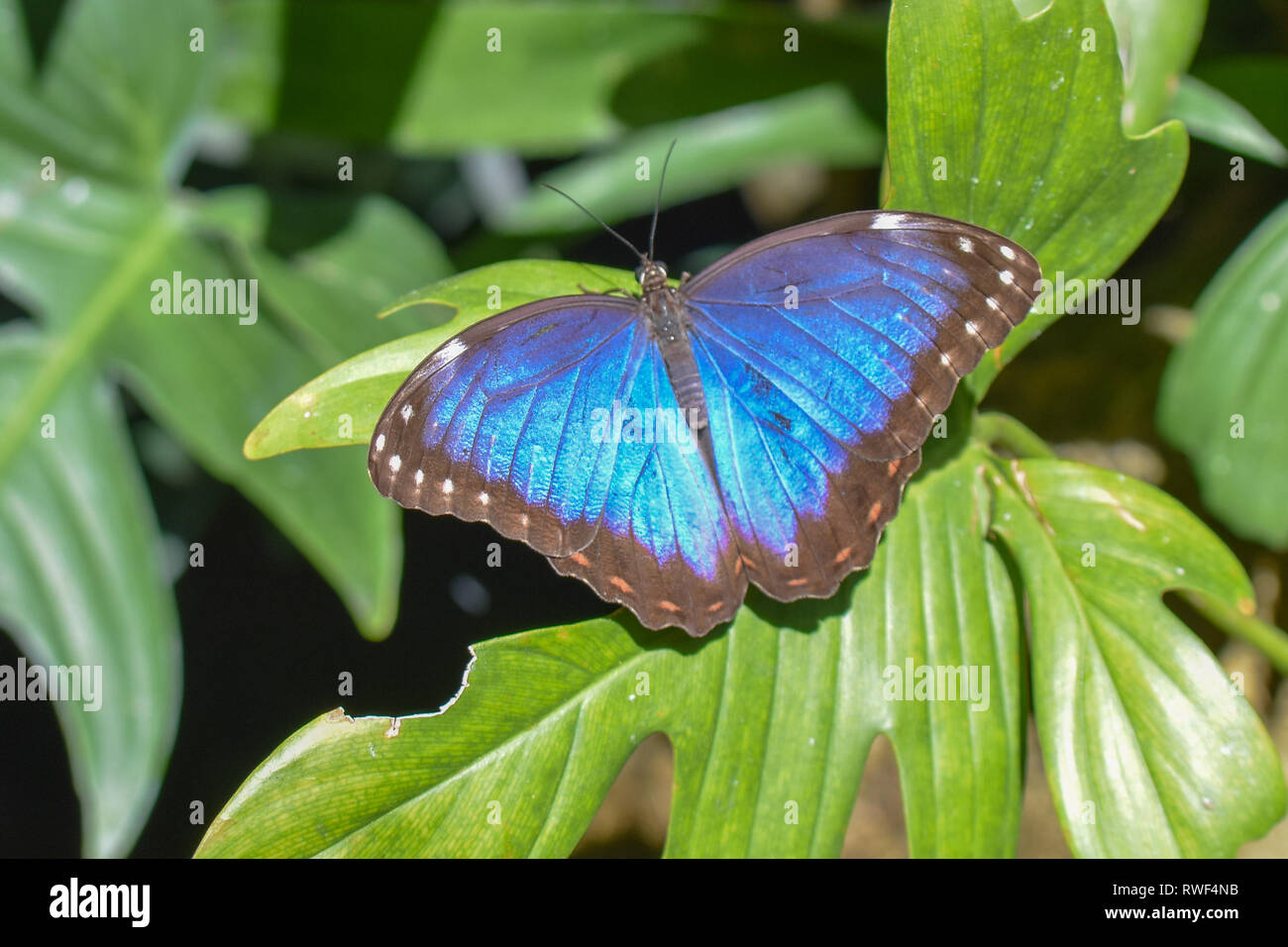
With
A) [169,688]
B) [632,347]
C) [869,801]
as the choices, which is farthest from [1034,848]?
[169,688]

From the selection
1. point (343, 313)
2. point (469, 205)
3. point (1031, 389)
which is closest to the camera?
point (343, 313)

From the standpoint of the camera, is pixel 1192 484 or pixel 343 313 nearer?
pixel 343 313

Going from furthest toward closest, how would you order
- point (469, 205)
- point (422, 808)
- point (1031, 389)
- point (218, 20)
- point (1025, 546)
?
point (469, 205), point (1031, 389), point (218, 20), point (1025, 546), point (422, 808)

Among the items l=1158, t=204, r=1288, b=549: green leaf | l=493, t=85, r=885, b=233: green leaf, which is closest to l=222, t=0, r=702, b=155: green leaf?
l=493, t=85, r=885, b=233: green leaf

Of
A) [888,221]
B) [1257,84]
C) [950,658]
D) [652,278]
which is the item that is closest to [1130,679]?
[950,658]

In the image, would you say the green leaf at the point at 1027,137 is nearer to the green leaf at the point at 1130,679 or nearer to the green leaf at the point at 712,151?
the green leaf at the point at 1130,679

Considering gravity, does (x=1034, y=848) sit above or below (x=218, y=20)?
below

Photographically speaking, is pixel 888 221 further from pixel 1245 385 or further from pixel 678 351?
pixel 1245 385

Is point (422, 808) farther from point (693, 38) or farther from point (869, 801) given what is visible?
point (693, 38)
